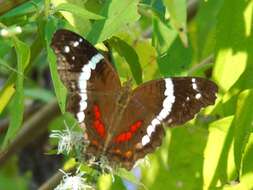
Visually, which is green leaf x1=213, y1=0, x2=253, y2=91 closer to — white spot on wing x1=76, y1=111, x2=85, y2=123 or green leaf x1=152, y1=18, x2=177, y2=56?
green leaf x1=152, y1=18, x2=177, y2=56

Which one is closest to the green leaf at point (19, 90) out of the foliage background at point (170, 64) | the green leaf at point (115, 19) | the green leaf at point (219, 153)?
the foliage background at point (170, 64)

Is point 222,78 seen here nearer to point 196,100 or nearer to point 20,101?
point 196,100

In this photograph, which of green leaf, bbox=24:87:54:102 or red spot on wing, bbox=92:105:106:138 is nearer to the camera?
red spot on wing, bbox=92:105:106:138

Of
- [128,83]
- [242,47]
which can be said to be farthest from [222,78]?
[128,83]

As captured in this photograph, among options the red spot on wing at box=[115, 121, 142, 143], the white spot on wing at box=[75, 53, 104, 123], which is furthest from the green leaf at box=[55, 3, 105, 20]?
the red spot on wing at box=[115, 121, 142, 143]

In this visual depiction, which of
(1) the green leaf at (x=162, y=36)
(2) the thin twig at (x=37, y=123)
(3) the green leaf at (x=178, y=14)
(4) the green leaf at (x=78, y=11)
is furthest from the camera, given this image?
(2) the thin twig at (x=37, y=123)

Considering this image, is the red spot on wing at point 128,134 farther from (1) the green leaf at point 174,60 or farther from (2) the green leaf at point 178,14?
(2) the green leaf at point 178,14

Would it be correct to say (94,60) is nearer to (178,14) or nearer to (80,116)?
(80,116)
